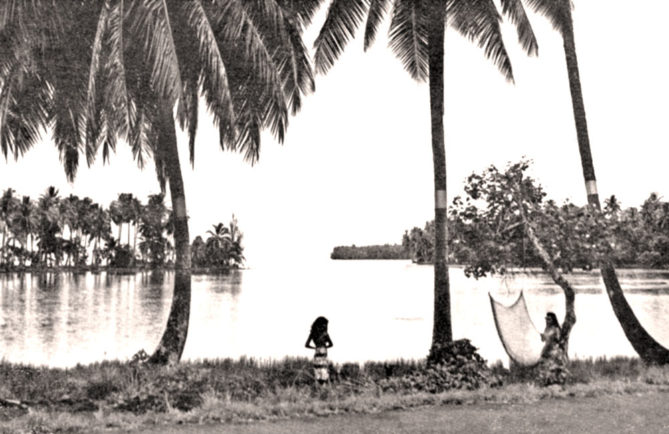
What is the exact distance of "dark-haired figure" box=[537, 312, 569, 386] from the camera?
1377 centimetres

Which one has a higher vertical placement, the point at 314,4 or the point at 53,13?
the point at 314,4

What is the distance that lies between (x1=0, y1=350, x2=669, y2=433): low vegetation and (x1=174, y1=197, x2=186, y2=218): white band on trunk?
321 cm

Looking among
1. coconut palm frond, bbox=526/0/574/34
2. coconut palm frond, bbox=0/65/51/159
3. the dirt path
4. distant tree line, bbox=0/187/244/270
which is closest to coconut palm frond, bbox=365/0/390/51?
coconut palm frond, bbox=526/0/574/34

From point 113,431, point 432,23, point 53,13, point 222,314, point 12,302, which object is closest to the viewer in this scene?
point 113,431

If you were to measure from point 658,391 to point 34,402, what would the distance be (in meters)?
10.3

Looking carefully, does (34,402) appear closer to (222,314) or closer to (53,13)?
(53,13)

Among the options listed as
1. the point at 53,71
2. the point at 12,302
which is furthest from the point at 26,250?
the point at 53,71

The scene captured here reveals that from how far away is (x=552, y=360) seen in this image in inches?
545

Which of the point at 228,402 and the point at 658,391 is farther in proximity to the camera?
the point at 658,391

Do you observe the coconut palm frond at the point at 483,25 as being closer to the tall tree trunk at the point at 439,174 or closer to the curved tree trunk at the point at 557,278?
the tall tree trunk at the point at 439,174

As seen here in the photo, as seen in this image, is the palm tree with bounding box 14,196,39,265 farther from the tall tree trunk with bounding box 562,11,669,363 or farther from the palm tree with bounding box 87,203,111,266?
the tall tree trunk with bounding box 562,11,669,363

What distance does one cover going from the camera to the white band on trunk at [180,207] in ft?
55.2

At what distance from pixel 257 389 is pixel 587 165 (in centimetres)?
917

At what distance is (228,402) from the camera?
38.0 feet
